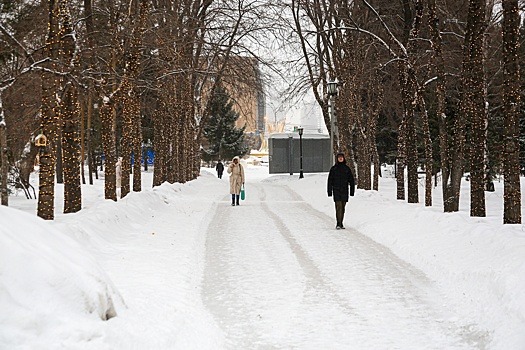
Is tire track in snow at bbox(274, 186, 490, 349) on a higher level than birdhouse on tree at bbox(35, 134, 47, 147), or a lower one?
lower

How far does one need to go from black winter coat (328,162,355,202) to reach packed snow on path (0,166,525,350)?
1.40 m

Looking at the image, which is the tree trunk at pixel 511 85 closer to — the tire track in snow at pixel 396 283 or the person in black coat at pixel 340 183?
the tire track in snow at pixel 396 283

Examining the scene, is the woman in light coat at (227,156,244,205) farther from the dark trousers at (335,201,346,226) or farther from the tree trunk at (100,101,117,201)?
the dark trousers at (335,201,346,226)

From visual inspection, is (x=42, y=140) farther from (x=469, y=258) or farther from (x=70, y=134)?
(x=469, y=258)

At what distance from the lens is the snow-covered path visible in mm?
5922

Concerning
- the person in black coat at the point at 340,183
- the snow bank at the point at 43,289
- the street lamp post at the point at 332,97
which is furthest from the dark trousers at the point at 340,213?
the street lamp post at the point at 332,97

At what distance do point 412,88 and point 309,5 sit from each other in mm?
11411

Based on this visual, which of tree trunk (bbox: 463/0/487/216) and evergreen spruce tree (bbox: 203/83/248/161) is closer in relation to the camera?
tree trunk (bbox: 463/0/487/216)

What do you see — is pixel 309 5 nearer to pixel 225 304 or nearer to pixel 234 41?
pixel 234 41

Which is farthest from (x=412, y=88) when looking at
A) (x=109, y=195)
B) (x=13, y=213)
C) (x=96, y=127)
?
(x=96, y=127)

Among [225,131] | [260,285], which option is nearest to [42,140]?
[260,285]

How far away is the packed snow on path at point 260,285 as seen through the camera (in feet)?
16.0

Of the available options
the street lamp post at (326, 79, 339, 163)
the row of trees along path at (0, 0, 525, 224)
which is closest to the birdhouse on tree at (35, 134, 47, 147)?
the row of trees along path at (0, 0, 525, 224)

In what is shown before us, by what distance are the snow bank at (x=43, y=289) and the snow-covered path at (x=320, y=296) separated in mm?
1408
